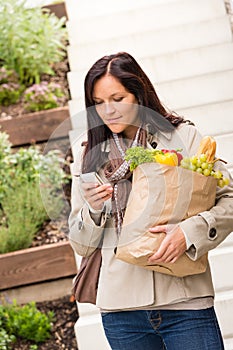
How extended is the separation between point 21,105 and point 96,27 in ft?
2.48

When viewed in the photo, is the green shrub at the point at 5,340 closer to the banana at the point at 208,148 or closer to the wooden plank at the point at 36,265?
the wooden plank at the point at 36,265

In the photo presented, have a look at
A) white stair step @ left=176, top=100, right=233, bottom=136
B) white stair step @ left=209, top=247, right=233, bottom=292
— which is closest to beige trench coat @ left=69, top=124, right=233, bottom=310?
white stair step @ left=209, top=247, right=233, bottom=292

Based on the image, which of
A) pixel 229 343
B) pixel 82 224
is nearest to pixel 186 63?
pixel 229 343

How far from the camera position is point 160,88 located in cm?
452

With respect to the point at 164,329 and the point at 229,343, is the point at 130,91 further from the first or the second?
the point at 229,343

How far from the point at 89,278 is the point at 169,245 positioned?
345 millimetres

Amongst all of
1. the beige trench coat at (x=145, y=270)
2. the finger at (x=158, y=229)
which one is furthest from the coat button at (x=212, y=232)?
the finger at (x=158, y=229)

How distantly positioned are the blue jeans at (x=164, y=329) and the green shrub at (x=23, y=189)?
2.08 metres

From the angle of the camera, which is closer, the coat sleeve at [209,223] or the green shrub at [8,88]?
the coat sleeve at [209,223]

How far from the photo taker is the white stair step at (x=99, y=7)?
538 centimetres

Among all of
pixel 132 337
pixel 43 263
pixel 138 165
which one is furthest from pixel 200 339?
pixel 43 263

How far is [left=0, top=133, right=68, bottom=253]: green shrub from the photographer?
420 centimetres

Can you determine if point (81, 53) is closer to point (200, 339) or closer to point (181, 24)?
point (181, 24)

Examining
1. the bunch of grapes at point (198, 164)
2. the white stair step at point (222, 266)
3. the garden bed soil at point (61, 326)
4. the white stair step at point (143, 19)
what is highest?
the bunch of grapes at point (198, 164)
